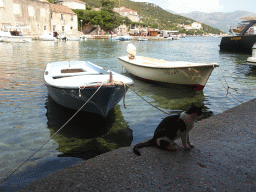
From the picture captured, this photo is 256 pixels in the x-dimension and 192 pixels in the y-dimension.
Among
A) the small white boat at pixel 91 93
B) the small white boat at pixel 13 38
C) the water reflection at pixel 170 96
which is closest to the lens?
the small white boat at pixel 91 93

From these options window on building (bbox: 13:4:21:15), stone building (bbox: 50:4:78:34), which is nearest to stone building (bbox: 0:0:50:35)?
window on building (bbox: 13:4:21:15)

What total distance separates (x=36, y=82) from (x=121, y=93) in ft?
21.7

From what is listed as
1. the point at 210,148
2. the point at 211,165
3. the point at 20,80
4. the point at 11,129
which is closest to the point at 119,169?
the point at 211,165

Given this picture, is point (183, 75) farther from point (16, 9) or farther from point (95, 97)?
point (16, 9)

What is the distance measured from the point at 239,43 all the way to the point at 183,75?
24.7 m

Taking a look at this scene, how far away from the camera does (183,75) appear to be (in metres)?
9.23

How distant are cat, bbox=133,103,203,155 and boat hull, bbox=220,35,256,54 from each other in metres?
28.6

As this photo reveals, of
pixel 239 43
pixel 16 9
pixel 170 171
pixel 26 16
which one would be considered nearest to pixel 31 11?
pixel 26 16

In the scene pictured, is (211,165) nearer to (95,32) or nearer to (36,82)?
(36,82)

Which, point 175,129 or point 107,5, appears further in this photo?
point 107,5

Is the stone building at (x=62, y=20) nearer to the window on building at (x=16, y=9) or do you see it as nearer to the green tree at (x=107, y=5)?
the window on building at (x=16, y=9)

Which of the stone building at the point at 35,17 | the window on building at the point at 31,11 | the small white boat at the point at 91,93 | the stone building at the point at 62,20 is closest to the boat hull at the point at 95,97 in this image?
the small white boat at the point at 91,93

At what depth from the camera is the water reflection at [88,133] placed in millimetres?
4777

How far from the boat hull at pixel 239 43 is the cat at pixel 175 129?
28611 millimetres
